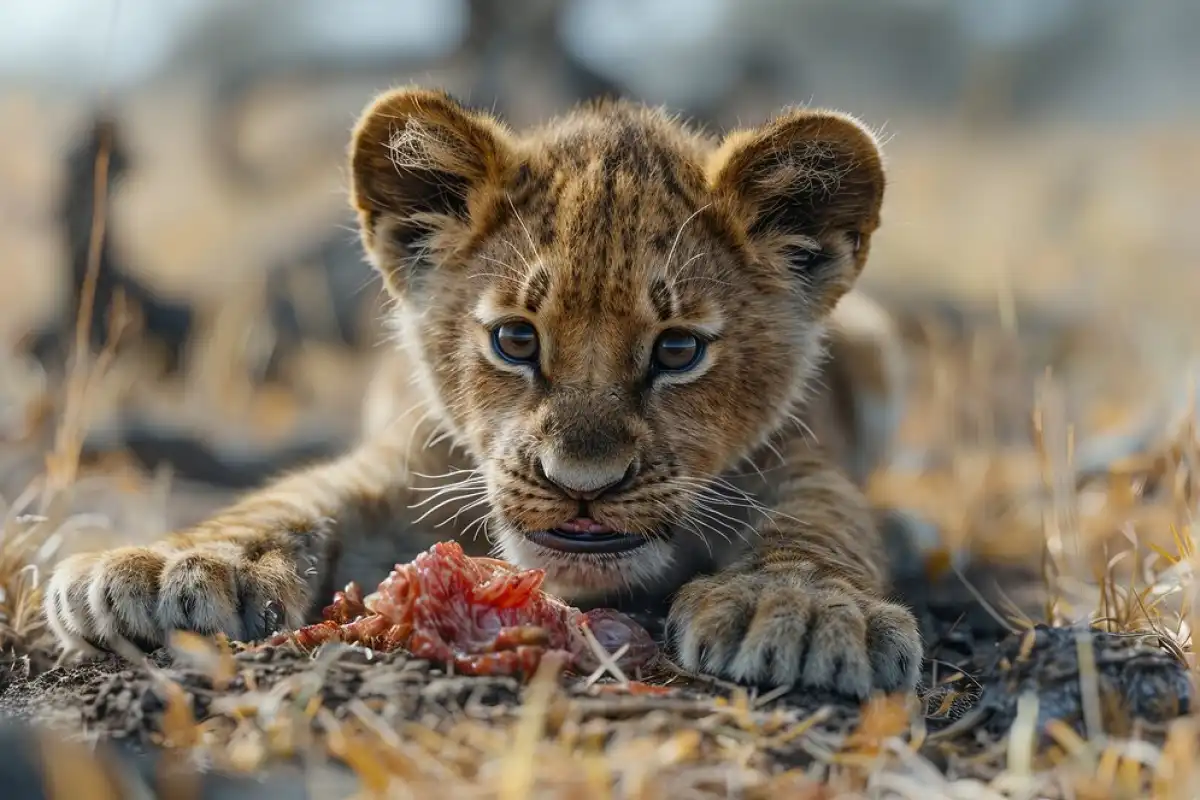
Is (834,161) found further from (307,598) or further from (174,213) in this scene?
(174,213)

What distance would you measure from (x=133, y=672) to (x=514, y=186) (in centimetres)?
186

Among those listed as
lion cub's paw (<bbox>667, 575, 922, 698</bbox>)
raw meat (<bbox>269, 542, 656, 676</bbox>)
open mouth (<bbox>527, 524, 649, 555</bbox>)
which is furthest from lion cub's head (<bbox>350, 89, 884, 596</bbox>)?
lion cub's paw (<bbox>667, 575, 922, 698</bbox>)

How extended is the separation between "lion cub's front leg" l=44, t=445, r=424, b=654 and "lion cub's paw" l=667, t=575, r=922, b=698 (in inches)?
43.9

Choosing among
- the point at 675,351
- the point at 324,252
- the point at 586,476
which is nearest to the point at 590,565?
the point at 586,476


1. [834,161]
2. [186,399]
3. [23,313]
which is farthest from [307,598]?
[23,313]

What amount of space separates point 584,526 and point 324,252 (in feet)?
21.5

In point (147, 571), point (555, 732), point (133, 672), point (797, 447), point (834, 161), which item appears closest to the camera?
point (555, 732)

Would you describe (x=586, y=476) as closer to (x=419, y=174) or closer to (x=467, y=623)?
(x=467, y=623)

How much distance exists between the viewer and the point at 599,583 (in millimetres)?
3555

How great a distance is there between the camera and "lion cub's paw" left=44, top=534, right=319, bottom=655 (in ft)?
10.6

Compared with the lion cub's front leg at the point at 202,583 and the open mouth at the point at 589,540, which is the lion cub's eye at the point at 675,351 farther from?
the lion cub's front leg at the point at 202,583

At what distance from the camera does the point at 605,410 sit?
341 cm

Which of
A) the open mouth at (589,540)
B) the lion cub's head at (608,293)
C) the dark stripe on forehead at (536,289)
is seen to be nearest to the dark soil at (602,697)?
the open mouth at (589,540)

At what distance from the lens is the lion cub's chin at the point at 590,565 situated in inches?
136
